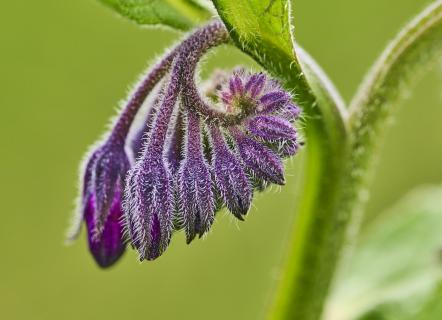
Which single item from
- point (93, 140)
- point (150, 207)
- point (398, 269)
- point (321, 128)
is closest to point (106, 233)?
point (150, 207)

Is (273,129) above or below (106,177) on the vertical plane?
below

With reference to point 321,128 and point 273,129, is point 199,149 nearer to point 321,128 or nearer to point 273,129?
point 273,129

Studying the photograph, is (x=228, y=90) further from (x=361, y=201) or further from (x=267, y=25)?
(x=361, y=201)

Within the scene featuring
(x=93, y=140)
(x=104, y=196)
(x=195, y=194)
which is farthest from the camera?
(x=93, y=140)

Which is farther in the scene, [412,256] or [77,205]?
[412,256]

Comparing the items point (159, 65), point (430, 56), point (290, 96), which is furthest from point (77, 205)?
point (430, 56)
